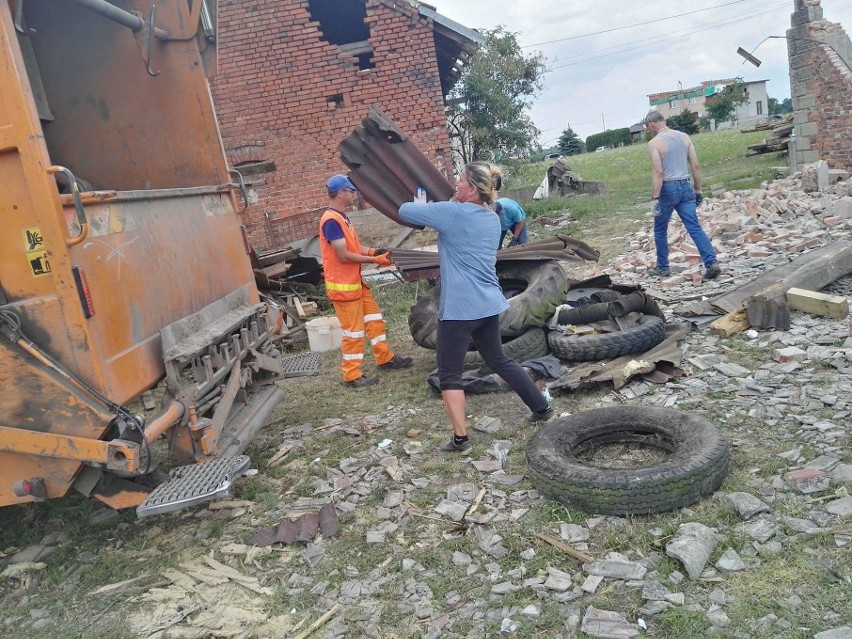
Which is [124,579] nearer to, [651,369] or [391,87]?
[651,369]

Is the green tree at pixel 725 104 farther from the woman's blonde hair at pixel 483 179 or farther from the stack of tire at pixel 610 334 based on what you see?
the woman's blonde hair at pixel 483 179

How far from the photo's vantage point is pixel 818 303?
5336 mm

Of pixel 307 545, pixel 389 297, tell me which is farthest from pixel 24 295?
pixel 389 297

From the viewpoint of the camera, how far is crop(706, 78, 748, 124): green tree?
54438 mm

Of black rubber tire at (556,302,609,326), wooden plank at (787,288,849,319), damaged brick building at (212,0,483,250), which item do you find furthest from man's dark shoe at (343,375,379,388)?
damaged brick building at (212,0,483,250)

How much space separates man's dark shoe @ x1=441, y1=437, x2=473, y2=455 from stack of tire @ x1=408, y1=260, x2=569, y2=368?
1.33 metres

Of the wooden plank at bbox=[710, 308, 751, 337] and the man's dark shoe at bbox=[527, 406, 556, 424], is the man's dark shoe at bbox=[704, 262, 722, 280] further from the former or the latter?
the man's dark shoe at bbox=[527, 406, 556, 424]

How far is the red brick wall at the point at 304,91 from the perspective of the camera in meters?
11.3

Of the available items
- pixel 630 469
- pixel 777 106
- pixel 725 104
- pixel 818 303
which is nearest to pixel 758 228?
pixel 818 303

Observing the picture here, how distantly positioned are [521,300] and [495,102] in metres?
10.3

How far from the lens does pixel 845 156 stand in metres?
12.4

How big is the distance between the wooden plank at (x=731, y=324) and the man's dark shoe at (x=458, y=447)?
2544 mm

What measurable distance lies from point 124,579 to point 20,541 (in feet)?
3.57

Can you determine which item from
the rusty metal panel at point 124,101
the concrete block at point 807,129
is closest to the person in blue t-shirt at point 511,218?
the rusty metal panel at point 124,101
